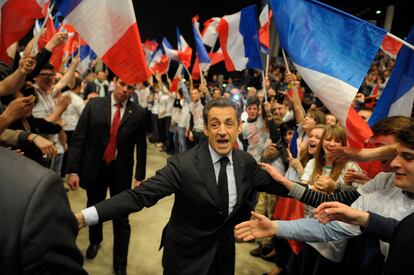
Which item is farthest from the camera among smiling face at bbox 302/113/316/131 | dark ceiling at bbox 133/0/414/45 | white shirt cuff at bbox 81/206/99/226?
dark ceiling at bbox 133/0/414/45

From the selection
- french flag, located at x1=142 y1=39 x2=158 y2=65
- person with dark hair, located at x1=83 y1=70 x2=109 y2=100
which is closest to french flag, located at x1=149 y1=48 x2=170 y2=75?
french flag, located at x1=142 y1=39 x2=158 y2=65

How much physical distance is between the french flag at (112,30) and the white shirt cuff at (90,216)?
4.44 feet

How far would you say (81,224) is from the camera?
5.94ft

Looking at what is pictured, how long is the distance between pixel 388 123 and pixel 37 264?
2161mm

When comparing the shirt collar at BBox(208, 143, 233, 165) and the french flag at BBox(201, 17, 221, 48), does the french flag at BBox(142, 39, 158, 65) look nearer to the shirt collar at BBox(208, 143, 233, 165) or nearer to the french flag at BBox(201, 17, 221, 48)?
the french flag at BBox(201, 17, 221, 48)

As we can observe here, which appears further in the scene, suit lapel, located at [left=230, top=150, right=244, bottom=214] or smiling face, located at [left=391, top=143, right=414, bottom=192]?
suit lapel, located at [left=230, top=150, right=244, bottom=214]

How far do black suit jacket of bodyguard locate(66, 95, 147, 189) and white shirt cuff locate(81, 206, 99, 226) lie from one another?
1674mm

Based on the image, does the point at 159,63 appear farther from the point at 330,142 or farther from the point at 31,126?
the point at 330,142

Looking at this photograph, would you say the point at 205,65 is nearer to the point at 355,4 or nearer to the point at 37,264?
the point at 37,264

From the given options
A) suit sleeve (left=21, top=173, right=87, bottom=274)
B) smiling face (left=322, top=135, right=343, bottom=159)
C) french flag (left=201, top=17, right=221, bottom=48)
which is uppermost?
french flag (left=201, top=17, right=221, bottom=48)

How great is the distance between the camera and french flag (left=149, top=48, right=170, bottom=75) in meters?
9.69

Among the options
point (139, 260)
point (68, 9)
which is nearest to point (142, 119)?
point (68, 9)

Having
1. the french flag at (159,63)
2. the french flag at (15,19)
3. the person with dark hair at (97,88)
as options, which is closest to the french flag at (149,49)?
the french flag at (159,63)

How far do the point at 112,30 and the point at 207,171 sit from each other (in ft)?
4.62
